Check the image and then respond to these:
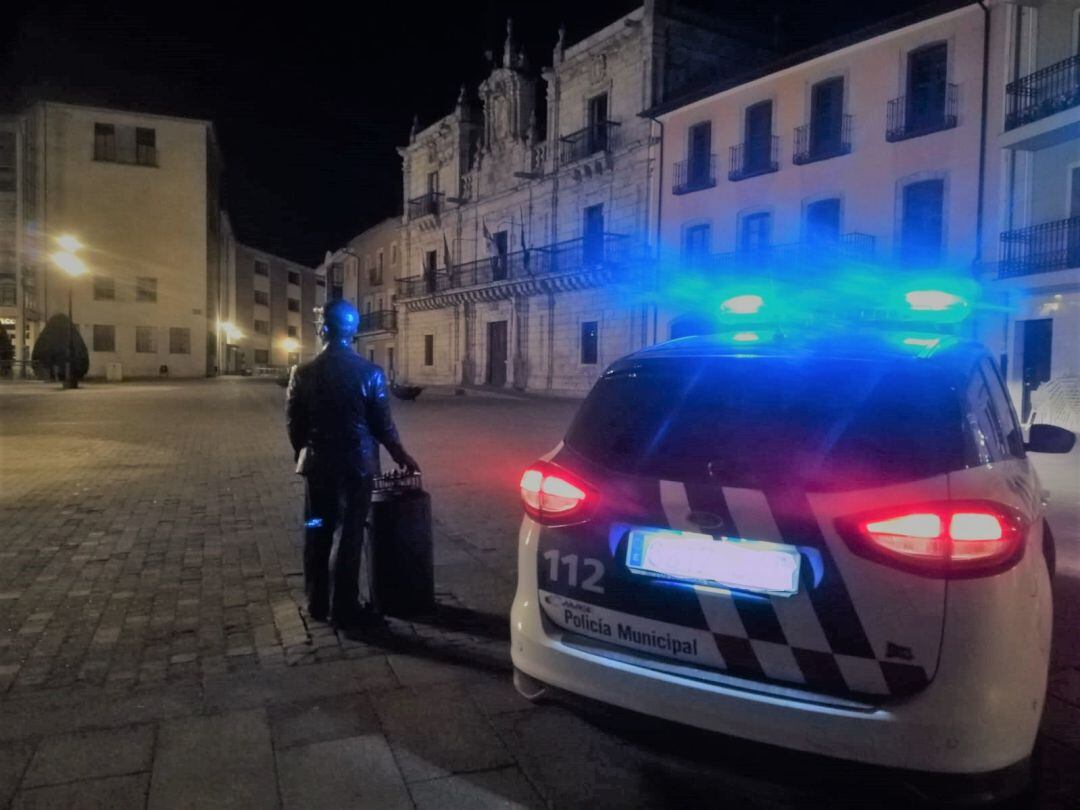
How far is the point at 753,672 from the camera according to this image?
99.6 inches

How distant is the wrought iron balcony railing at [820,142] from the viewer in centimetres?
2548

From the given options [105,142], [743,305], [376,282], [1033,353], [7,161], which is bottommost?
[743,305]

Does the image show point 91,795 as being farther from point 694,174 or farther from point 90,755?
point 694,174

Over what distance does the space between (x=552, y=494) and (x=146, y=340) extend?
53.6 m

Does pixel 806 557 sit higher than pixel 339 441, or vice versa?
pixel 339 441

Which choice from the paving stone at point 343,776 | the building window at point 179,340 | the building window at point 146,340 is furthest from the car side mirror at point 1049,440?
the building window at point 179,340

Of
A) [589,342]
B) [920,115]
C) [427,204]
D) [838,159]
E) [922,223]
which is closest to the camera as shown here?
[920,115]

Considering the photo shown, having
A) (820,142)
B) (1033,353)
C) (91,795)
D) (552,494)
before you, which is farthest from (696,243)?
(91,795)

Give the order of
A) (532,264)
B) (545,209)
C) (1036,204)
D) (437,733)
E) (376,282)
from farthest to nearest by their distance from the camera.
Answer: (376,282) → (532,264) → (545,209) → (1036,204) → (437,733)

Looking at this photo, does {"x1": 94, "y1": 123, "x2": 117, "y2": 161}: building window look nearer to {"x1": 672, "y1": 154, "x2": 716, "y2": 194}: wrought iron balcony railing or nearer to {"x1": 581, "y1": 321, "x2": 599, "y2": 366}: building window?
{"x1": 581, "y1": 321, "x2": 599, "y2": 366}: building window

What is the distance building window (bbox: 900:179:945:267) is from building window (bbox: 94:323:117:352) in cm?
4331

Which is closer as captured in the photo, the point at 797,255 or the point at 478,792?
the point at 478,792

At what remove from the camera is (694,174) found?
3066 cm

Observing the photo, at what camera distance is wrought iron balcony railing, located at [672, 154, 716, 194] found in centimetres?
2988
